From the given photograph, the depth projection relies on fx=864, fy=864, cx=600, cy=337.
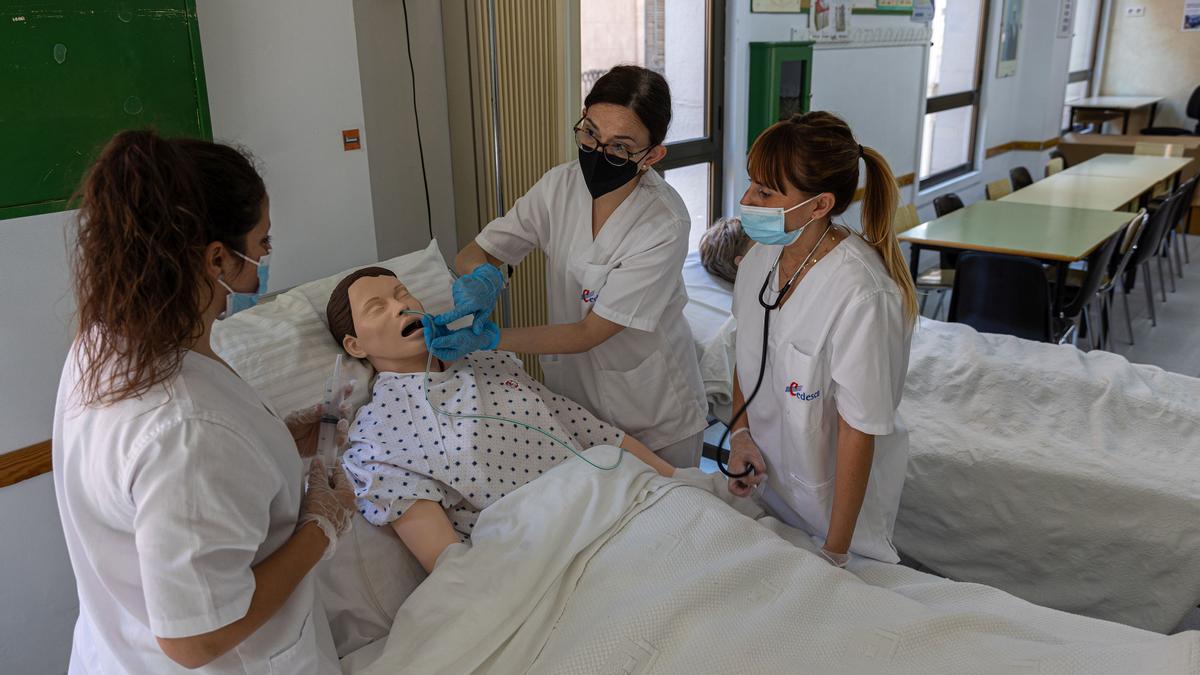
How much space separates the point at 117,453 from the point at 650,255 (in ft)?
3.95

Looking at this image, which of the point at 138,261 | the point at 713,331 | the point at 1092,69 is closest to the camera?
the point at 138,261

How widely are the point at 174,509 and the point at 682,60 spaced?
3647mm

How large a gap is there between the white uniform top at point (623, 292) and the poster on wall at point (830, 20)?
2997 mm

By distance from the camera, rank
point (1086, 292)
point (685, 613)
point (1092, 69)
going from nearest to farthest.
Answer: point (685, 613) < point (1086, 292) < point (1092, 69)

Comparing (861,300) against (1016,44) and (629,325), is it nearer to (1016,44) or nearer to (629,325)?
(629,325)

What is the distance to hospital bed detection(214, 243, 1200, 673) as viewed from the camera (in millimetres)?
1280

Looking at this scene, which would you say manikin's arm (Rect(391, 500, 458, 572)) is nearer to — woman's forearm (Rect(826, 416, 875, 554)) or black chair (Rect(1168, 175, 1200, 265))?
woman's forearm (Rect(826, 416, 875, 554))

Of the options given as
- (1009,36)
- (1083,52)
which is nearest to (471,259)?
(1009,36)

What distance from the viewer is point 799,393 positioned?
5.65ft

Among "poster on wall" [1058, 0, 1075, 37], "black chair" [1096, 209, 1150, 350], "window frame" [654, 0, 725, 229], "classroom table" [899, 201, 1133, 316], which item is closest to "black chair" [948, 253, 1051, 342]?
"classroom table" [899, 201, 1133, 316]

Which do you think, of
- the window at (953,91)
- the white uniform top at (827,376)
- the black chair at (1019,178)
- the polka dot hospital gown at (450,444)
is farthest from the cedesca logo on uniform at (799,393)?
the window at (953,91)

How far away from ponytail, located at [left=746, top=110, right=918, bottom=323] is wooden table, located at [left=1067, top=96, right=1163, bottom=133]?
321 inches

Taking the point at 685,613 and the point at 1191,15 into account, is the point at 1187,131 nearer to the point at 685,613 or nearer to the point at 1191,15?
the point at 1191,15

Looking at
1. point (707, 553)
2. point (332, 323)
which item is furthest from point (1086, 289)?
point (332, 323)
